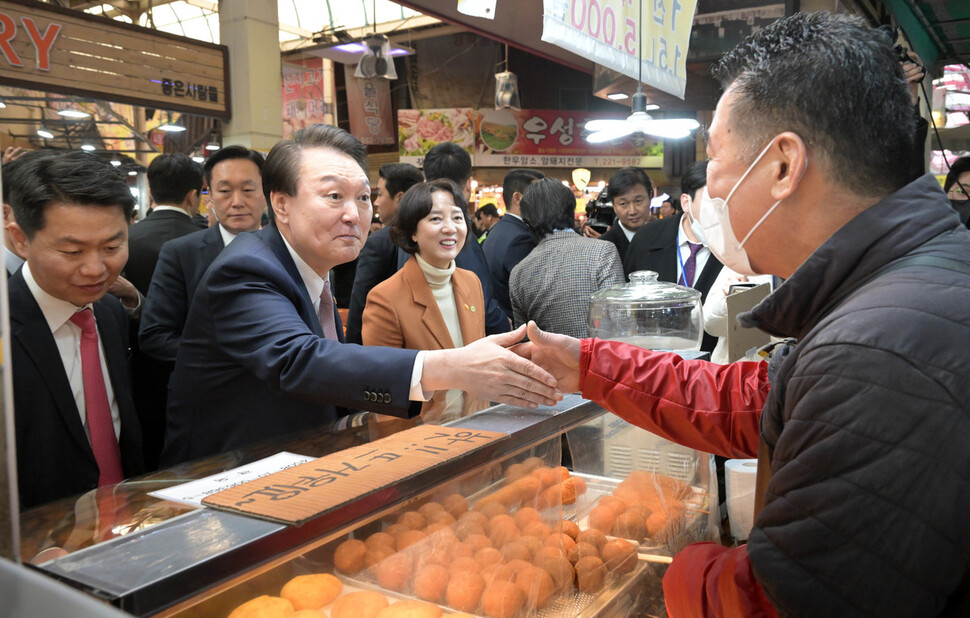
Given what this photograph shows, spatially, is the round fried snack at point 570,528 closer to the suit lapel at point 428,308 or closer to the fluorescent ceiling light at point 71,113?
the suit lapel at point 428,308

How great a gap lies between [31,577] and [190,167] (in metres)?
3.93

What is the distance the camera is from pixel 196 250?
3.45 meters

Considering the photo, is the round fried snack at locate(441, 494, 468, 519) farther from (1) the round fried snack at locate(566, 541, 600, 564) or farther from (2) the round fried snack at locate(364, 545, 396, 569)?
(1) the round fried snack at locate(566, 541, 600, 564)

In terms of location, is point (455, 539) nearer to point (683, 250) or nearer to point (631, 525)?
point (631, 525)

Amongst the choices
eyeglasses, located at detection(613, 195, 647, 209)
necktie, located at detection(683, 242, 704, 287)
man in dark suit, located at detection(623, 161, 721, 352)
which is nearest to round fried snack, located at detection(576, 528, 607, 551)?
man in dark suit, located at detection(623, 161, 721, 352)

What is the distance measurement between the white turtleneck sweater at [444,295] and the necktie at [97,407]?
1.63 meters

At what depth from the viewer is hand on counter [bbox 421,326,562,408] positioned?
182 cm

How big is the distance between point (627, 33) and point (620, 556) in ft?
8.68

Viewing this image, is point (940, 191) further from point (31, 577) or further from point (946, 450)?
point (31, 577)

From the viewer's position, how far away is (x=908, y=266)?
3.58 ft

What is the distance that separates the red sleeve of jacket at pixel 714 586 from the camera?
1151 millimetres

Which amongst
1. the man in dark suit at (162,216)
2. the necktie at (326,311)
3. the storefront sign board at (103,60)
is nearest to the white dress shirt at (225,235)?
the man in dark suit at (162,216)

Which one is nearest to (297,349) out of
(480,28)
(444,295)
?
(444,295)

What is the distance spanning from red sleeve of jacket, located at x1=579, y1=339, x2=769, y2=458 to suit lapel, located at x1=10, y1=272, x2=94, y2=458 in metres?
1.43
